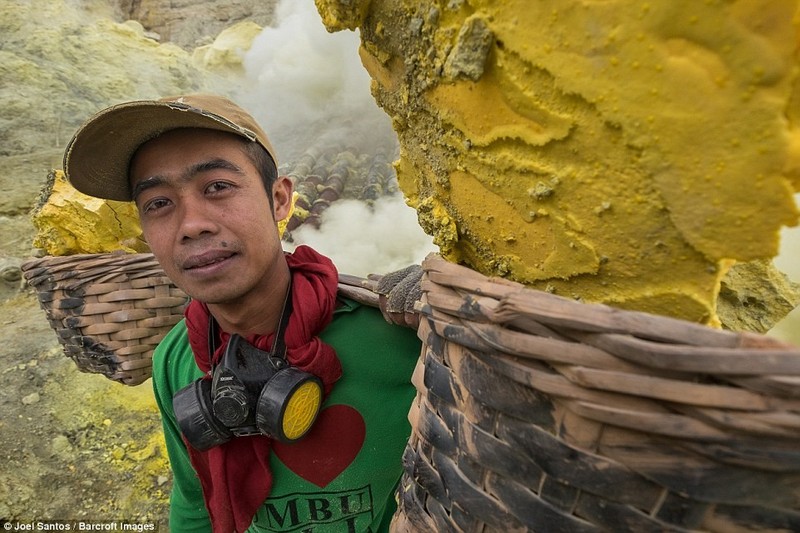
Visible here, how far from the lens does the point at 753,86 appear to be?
392 millimetres

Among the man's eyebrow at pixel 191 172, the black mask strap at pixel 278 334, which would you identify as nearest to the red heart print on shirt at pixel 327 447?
the black mask strap at pixel 278 334

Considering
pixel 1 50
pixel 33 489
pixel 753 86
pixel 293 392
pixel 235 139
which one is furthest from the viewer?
pixel 1 50

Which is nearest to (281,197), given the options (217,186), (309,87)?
(217,186)

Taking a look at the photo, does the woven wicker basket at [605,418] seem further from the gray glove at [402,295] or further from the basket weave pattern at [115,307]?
the basket weave pattern at [115,307]

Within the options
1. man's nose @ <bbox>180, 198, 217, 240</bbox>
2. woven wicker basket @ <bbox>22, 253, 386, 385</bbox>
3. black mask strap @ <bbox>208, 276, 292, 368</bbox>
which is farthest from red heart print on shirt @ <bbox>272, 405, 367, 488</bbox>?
woven wicker basket @ <bbox>22, 253, 386, 385</bbox>

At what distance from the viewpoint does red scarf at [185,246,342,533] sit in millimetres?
992

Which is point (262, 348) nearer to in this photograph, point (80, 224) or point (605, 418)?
point (605, 418)

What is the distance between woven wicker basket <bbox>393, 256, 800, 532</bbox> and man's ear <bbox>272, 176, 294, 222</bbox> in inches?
29.3

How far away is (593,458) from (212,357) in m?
0.87

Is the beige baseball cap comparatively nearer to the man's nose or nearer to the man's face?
the man's face

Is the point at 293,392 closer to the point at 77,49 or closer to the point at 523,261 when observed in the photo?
the point at 523,261

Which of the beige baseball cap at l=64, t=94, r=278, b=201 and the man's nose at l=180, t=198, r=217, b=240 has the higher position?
the beige baseball cap at l=64, t=94, r=278, b=201

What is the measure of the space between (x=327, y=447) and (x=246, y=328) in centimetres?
33

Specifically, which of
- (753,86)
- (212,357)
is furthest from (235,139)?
(753,86)
